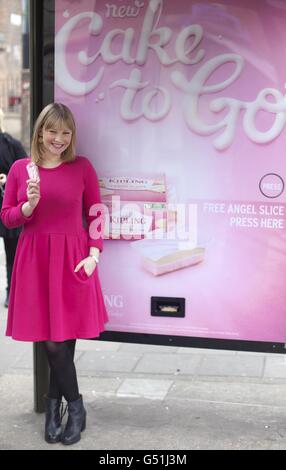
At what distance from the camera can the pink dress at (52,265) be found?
341cm

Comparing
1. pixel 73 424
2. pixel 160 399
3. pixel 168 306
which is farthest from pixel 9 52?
pixel 73 424

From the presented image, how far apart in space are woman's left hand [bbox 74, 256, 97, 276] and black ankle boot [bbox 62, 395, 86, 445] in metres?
0.74

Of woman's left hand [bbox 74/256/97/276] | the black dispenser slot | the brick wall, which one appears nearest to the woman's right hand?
woman's left hand [bbox 74/256/97/276]

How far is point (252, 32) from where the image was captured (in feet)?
11.2

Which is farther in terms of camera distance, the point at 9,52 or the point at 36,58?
the point at 9,52

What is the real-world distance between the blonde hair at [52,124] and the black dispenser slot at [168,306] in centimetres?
92

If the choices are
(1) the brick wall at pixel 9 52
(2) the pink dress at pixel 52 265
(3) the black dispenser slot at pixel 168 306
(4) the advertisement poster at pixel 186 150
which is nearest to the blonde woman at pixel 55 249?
(2) the pink dress at pixel 52 265

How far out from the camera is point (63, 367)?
356 cm

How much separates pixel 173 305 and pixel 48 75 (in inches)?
57.1

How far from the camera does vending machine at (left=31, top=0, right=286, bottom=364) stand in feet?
11.4

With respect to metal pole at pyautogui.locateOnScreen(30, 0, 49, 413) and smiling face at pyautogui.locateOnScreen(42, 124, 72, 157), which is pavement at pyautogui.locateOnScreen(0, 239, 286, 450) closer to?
metal pole at pyautogui.locateOnScreen(30, 0, 49, 413)

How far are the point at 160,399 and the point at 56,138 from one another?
1824mm

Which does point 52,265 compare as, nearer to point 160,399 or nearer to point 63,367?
point 63,367

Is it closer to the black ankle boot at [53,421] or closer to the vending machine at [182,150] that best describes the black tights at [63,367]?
the black ankle boot at [53,421]
